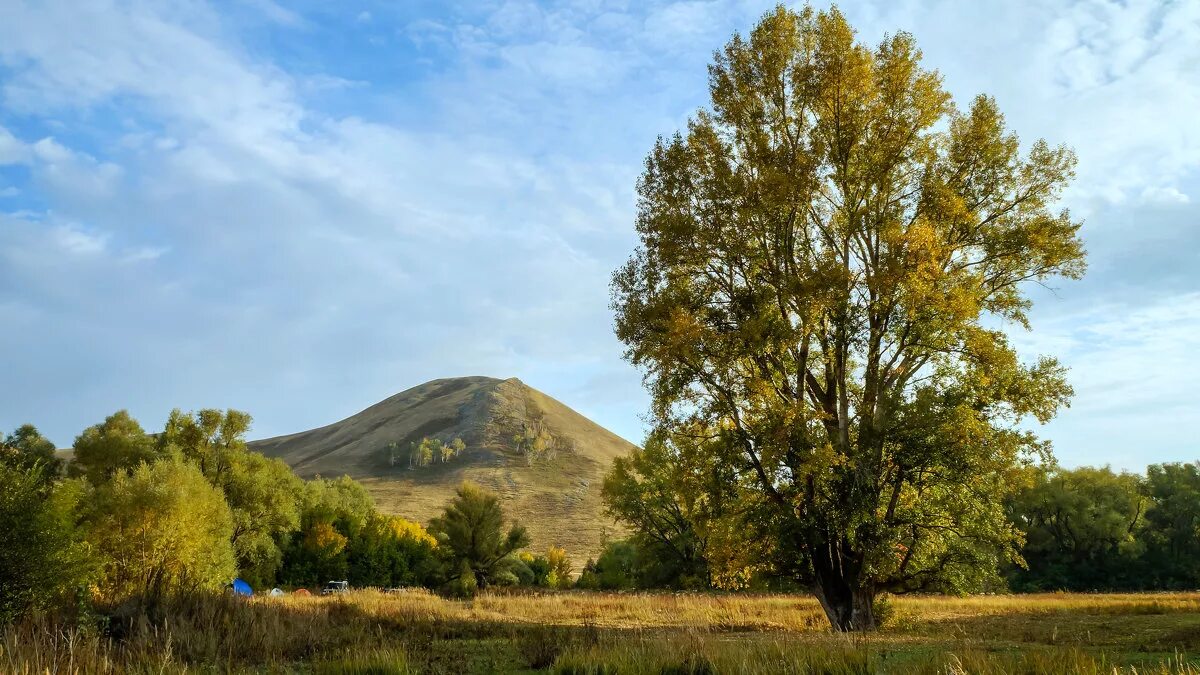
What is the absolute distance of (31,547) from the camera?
19.8 metres

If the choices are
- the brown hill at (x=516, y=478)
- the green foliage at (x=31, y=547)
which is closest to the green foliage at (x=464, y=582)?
the green foliage at (x=31, y=547)

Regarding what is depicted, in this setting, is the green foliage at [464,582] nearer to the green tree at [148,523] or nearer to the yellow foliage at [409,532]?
the yellow foliage at [409,532]

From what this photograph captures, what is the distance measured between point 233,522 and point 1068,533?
210 feet

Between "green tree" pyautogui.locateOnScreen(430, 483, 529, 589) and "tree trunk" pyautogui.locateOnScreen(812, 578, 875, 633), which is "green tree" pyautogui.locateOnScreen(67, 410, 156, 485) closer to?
"green tree" pyautogui.locateOnScreen(430, 483, 529, 589)

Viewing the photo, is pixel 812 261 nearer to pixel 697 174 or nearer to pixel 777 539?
pixel 697 174

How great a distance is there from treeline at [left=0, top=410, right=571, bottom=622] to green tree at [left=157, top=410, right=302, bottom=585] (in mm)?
79

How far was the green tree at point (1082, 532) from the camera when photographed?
54.5 meters

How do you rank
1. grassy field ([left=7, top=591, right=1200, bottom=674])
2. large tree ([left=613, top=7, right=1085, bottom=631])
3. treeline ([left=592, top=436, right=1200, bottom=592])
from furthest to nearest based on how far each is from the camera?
treeline ([left=592, top=436, right=1200, bottom=592]) → large tree ([left=613, top=7, right=1085, bottom=631]) → grassy field ([left=7, top=591, right=1200, bottom=674])

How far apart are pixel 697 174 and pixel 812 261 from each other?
4303mm

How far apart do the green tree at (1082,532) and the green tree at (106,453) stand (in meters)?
65.1

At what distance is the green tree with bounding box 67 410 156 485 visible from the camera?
50938mm

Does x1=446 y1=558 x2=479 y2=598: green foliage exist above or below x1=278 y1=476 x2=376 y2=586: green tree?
below

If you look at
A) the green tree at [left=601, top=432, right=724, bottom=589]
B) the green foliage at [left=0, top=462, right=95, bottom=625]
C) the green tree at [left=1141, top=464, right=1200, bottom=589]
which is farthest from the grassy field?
the green tree at [left=1141, top=464, right=1200, bottom=589]

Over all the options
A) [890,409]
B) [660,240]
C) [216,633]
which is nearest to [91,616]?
[216,633]
